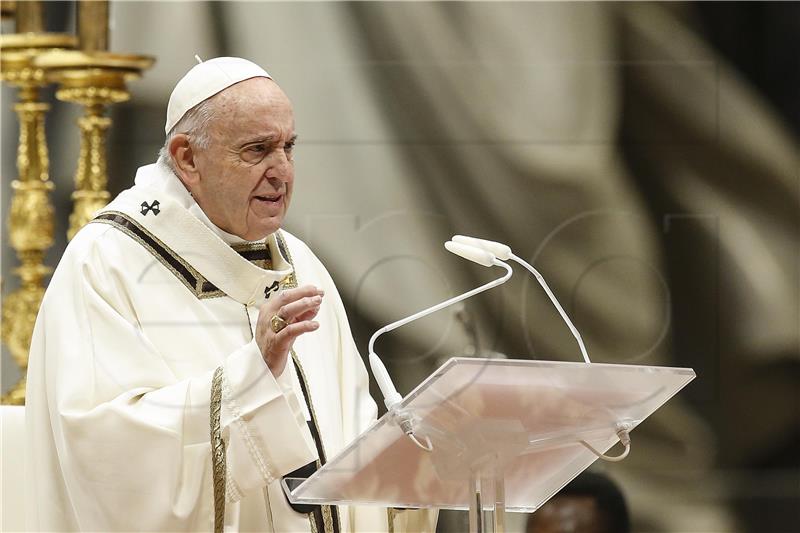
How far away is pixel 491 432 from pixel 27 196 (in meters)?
2.88

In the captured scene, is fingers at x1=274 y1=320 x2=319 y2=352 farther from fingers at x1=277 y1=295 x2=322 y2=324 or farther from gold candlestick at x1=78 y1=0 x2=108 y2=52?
gold candlestick at x1=78 y1=0 x2=108 y2=52

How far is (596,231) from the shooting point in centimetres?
521

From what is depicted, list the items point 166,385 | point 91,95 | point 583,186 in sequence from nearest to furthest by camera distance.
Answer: point 166,385 → point 91,95 → point 583,186

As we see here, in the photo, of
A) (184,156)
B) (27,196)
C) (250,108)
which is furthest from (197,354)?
(27,196)

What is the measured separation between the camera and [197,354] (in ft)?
10.00

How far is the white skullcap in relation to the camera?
3.09m

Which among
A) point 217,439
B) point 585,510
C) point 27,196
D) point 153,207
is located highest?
point 153,207

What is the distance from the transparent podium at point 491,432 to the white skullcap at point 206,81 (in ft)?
3.70

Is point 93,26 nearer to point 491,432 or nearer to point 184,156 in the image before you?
point 184,156

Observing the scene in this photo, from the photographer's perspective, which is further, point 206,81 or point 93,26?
point 93,26

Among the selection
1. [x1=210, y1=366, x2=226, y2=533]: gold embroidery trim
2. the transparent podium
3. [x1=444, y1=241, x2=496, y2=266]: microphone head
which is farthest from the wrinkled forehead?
the transparent podium

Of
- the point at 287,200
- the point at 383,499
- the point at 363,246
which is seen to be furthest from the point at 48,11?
the point at 383,499

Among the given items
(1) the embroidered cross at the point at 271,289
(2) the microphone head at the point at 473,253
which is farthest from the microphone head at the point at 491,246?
(1) the embroidered cross at the point at 271,289

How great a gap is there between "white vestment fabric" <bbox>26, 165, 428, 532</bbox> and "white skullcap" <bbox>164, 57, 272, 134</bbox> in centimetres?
17
